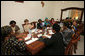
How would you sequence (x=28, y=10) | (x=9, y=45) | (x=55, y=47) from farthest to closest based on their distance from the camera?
(x=28, y=10) → (x=55, y=47) → (x=9, y=45)

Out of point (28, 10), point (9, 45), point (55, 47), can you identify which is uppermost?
point (28, 10)

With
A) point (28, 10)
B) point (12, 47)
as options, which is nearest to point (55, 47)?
point (12, 47)

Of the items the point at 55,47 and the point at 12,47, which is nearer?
the point at 12,47

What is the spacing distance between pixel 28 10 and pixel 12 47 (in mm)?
2351

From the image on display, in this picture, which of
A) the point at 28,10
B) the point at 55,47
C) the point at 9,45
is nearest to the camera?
the point at 9,45

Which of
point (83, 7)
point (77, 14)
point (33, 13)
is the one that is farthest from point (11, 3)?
point (83, 7)

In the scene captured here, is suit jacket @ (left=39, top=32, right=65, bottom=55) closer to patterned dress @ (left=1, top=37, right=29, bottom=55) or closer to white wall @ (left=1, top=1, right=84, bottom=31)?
patterned dress @ (left=1, top=37, right=29, bottom=55)

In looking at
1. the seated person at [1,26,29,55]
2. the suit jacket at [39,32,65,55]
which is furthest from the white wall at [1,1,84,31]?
the suit jacket at [39,32,65,55]

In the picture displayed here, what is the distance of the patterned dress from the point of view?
0.93 meters

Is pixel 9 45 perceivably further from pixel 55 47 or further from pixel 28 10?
pixel 28 10

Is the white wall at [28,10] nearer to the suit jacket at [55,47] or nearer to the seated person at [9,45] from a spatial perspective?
the seated person at [9,45]

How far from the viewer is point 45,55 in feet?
3.66

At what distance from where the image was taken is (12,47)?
3.09 feet

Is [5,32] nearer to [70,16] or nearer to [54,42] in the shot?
[54,42]
